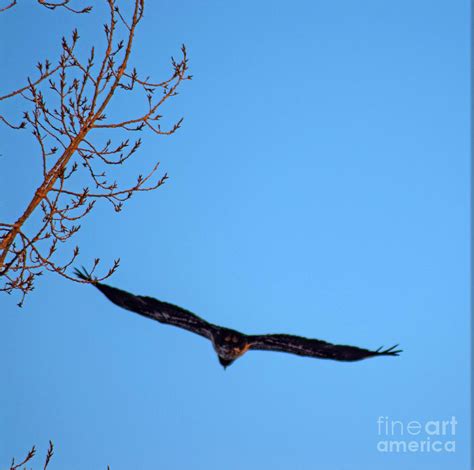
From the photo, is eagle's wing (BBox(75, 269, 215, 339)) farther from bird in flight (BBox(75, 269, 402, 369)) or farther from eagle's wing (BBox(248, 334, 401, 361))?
eagle's wing (BBox(248, 334, 401, 361))

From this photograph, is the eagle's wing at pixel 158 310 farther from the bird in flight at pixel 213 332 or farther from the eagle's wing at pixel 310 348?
the eagle's wing at pixel 310 348

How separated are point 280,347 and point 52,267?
7.86ft

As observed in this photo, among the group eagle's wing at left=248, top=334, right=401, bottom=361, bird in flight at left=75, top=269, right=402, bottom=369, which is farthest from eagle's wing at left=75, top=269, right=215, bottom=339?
eagle's wing at left=248, top=334, right=401, bottom=361

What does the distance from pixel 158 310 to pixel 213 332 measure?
557 mm

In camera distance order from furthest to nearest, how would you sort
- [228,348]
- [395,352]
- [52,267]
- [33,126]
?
[395,352] < [228,348] < [33,126] < [52,267]

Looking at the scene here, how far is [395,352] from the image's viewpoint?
22.1ft

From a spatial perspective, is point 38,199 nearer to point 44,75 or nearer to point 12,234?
point 12,234

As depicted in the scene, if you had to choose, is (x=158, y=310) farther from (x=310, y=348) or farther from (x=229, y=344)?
(x=310, y=348)

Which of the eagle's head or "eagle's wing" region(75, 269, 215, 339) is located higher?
"eagle's wing" region(75, 269, 215, 339)

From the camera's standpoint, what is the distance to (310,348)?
266 inches

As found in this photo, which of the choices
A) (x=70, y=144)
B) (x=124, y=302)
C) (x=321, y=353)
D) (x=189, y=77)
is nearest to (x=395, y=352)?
(x=321, y=353)

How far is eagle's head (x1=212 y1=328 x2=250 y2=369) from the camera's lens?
615cm

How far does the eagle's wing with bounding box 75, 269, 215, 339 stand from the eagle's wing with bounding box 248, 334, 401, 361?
1.57 feet

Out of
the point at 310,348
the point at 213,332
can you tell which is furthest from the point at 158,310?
the point at 310,348
